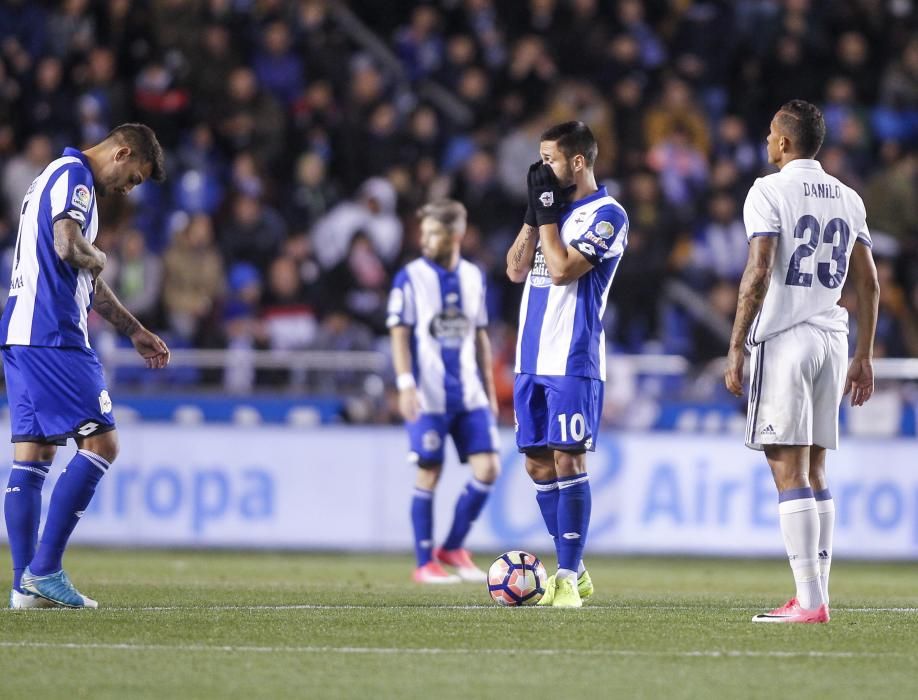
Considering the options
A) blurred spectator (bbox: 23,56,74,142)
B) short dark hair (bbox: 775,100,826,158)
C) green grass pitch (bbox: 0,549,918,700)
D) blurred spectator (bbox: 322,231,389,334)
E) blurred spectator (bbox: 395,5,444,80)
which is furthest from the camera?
blurred spectator (bbox: 395,5,444,80)

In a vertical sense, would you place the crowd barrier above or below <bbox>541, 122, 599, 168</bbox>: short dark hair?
below

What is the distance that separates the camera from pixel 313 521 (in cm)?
1565

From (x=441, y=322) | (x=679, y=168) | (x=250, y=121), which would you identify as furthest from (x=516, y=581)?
(x=679, y=168)

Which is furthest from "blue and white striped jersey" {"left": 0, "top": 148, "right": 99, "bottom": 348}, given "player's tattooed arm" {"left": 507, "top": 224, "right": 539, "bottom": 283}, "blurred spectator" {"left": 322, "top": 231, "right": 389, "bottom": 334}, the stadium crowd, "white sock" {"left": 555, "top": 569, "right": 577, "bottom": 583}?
"blurred spectator" {"left": 322, "top": 231, "right": 389, "bottom": 334}

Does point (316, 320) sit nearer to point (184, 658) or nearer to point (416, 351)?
point (416, 351)

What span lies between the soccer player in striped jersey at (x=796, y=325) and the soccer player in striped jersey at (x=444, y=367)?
160 inches

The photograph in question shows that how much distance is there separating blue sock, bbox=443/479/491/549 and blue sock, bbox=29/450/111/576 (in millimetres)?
3882

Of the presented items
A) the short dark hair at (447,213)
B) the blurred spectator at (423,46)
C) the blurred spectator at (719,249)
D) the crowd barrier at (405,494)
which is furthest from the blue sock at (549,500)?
the blurred spectator at (423,46)

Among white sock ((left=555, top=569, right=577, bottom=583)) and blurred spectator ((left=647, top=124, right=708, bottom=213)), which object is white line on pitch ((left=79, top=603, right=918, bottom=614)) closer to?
white sock ((left=555, top=569, right=577, bottom=583))

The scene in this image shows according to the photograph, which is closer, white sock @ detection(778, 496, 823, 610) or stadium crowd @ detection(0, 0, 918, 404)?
white sock @ detection(778, 496, 823, 610)

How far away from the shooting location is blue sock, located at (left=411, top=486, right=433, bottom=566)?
11703 mm

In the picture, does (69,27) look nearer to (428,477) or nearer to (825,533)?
(428,477)

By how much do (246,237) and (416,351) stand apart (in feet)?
20.4

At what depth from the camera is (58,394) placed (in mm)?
8359
